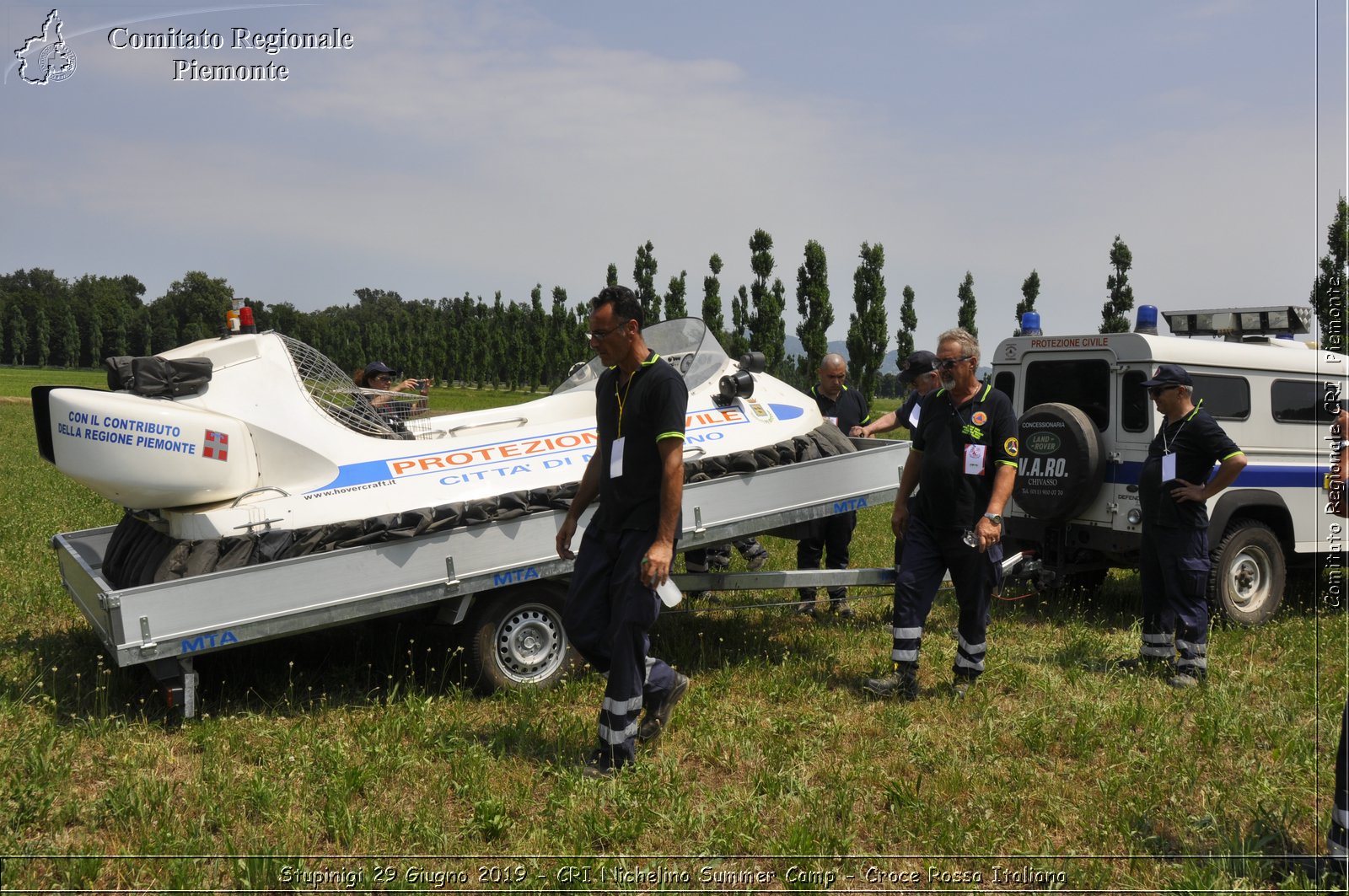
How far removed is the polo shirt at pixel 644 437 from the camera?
4.30m

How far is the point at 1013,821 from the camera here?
13.3 ft

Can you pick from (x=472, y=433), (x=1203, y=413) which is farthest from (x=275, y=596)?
(x=1203, y=413)

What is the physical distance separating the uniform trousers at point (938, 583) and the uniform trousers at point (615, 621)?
5.70ft

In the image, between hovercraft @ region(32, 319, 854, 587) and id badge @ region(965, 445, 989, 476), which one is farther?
id badge @ region(965, 445, 989, 476)

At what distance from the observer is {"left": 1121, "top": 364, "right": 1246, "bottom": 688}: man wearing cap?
5.96m

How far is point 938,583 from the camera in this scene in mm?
5629

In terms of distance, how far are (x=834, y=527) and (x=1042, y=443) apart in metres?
1.77

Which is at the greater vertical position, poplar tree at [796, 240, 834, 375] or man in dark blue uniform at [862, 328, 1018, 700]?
poplar tree at [796, 240, 834, 375]

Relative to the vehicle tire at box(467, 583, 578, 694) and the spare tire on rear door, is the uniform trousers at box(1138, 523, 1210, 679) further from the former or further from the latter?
the vehicle tire at box(467, 583, 578, 694)

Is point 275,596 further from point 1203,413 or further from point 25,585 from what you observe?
point 1203,413

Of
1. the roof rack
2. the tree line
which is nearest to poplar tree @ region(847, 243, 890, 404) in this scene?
the tree line

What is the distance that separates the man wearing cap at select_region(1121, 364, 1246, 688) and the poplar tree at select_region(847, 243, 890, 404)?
102 feet

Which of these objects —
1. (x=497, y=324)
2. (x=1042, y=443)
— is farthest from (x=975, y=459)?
(x=497, y=324)

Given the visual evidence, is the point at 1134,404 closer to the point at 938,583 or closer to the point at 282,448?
the point at 938,583
